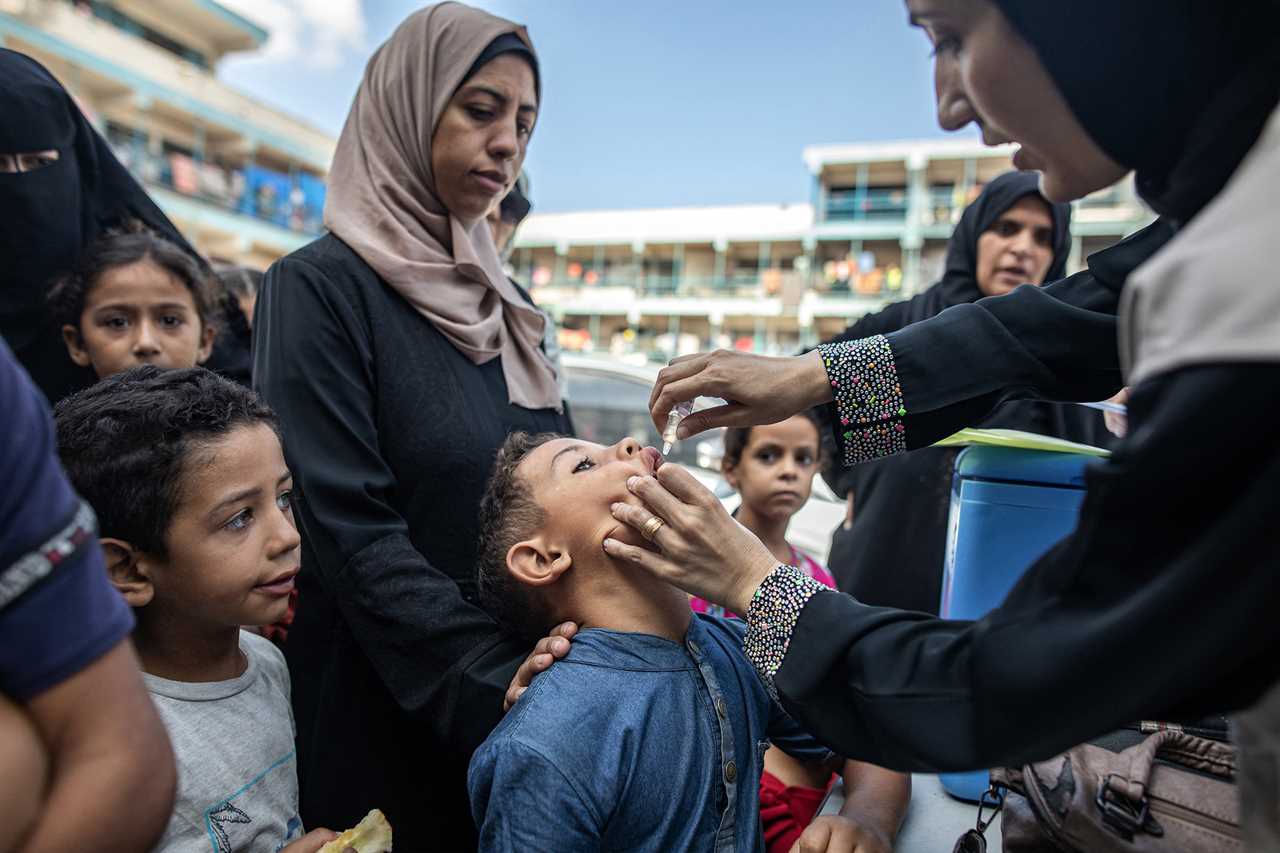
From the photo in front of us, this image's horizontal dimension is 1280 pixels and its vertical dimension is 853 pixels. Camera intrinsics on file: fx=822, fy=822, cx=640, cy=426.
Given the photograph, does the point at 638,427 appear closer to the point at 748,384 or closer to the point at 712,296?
the point at 748,384

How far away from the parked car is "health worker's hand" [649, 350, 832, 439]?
10.2 ft

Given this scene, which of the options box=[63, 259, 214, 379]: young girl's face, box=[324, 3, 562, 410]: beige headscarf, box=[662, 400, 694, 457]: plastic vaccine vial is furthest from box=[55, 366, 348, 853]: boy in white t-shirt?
box=[63, 259, 214, 379]: young girl's face

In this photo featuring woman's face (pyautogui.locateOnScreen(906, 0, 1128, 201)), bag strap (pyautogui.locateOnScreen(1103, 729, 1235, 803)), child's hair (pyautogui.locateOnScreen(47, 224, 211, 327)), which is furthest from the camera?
child's hair (pyautogui.locateOnScreen(47, 224, 211, 327))

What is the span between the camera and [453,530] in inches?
70.7

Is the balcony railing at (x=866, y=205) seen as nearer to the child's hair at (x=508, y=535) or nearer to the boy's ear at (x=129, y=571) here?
the child's hair at (x=508, y=535)

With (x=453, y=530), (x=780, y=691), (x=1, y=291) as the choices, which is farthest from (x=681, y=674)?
(x=1, y=291)

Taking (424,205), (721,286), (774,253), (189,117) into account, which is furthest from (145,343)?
(774,253)

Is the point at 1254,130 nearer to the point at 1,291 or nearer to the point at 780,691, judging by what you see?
the point at 780,691

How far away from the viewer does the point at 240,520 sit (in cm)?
159

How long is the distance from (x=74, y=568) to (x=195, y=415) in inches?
37.4

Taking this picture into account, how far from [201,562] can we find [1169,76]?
1.63 metres

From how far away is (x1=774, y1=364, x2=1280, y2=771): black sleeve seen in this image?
2.14 ft

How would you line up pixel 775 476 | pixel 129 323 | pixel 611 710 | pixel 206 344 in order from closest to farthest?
pixel 611 710
pixel 129 323
pixel 206 344
pixel 775 476

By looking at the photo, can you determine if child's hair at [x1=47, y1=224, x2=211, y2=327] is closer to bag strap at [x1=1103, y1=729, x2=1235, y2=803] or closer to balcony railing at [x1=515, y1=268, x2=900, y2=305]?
bag strap at [x1=1103, y1=729, x2=1235, y2=803]
